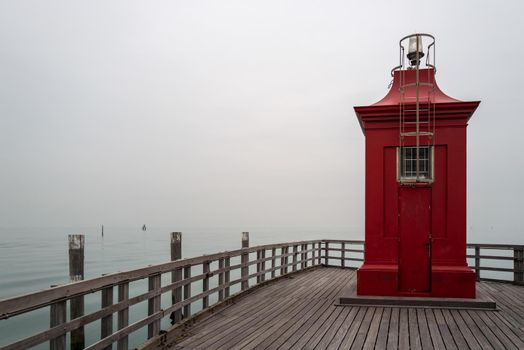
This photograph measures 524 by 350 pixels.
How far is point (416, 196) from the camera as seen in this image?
8.03 metres

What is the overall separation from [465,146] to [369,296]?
349 cm

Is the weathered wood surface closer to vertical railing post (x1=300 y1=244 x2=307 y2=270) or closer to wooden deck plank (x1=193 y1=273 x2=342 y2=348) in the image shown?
wooden deck plank (x1=193 y1=273 x2=342 y2=348)

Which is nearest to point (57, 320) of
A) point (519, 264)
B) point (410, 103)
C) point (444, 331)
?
point (444, 331)

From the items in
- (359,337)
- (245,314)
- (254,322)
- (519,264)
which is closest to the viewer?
(359,337)

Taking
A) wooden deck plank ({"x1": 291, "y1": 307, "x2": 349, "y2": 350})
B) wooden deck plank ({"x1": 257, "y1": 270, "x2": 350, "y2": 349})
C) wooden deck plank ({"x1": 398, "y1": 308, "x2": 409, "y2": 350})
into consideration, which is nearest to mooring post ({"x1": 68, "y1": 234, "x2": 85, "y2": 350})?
wooden deck plank ({"x1": 257, "y1": 270, "x2": 350, "y2": 349})

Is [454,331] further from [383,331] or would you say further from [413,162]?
[413,162]

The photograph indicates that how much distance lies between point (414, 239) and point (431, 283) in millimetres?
863

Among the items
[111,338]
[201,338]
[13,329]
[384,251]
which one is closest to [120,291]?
[111,338]

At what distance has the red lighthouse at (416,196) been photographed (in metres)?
7.89

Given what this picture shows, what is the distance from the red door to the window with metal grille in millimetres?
391

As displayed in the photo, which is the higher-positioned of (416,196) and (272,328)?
(416,196)

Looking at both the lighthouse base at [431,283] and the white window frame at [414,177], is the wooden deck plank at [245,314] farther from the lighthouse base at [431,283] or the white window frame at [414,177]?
the white window frame at [414,177]

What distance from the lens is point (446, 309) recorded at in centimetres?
743

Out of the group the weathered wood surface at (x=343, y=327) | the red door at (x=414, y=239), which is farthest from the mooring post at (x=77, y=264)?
the red door at (x=414, y=239)
